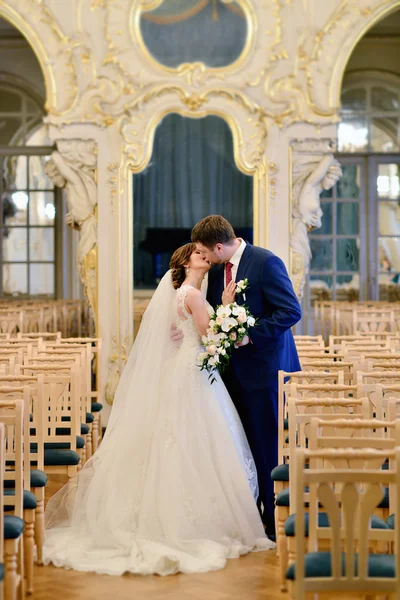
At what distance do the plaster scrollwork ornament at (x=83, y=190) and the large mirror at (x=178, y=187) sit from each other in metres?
0.47

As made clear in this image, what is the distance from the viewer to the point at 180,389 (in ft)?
16.5

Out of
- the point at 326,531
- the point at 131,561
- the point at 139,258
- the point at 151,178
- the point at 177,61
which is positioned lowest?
the point at 131,561

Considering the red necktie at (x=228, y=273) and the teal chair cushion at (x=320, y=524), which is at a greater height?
the red necktie at (x=228, y=273)

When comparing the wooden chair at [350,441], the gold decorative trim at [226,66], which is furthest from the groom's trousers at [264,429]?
the gold decorative trim at [226,66]

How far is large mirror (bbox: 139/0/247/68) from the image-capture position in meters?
9.90

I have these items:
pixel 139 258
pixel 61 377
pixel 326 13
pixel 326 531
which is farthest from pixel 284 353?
pixel 326 13

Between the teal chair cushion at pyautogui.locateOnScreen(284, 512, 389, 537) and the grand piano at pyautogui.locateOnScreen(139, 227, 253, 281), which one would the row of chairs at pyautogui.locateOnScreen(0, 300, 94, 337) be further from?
the teal chair cushion at pyautogui.locateOnScreen(284, 512, 389, 537)

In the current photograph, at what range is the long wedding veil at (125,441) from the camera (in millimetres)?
4781

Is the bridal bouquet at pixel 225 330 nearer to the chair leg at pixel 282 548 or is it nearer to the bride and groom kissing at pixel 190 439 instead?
the bride and groom kissing at pixel 190 439

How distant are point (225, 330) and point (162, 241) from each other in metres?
5.58

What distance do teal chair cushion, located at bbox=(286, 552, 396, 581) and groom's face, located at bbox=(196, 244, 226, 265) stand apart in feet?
7.03

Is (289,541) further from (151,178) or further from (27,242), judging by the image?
(27,242)

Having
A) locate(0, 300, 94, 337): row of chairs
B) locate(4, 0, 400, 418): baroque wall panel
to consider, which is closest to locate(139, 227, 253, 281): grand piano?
locate(4, 0, 400, 418): baroque wall panel

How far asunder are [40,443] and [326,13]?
6.78 m
